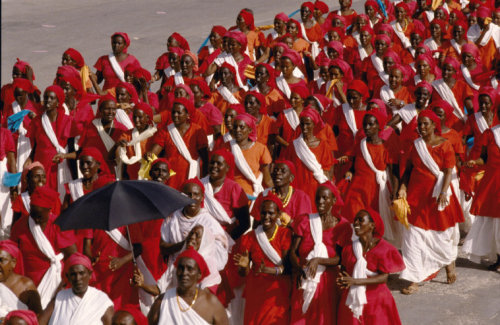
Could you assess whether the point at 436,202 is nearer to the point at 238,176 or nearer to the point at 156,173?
the point at 238,176

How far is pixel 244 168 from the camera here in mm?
10758

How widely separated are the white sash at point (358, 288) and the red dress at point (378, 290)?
0.14 feet

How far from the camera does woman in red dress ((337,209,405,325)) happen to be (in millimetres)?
8234

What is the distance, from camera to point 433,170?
1052 cm

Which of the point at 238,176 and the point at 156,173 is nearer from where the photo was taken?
the point at 156,173

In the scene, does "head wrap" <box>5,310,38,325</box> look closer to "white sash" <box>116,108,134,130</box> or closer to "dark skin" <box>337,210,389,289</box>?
"dark skin" <box>337,210,389,289</box>

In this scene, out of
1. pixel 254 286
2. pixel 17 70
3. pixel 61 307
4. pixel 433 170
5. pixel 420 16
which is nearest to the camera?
pixel 61 307

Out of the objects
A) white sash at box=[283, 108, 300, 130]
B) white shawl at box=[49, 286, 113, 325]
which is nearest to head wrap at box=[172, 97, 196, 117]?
white sash at box=[283, 108, 300, 130]

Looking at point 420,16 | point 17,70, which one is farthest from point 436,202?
point 420,16

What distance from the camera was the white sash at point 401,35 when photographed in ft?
56.7

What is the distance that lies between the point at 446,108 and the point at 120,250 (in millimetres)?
4228

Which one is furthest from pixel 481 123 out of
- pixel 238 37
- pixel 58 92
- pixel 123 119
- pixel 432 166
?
pixel 58 92

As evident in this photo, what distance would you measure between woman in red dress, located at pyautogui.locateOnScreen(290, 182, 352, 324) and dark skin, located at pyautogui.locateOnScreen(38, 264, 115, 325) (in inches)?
70.3

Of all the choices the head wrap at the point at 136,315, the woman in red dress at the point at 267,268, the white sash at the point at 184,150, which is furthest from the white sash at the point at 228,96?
the head wrap at the point at 136,315
